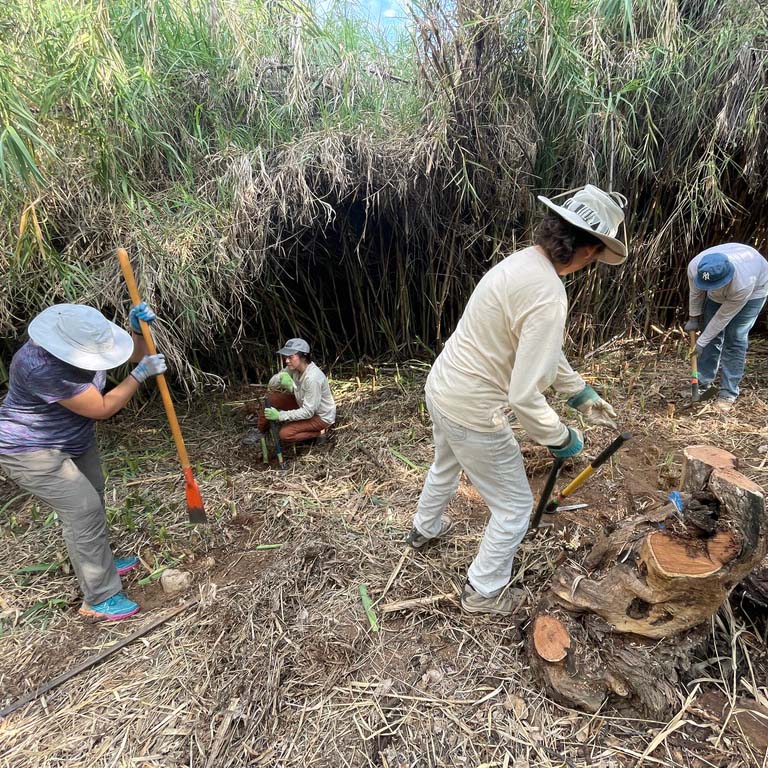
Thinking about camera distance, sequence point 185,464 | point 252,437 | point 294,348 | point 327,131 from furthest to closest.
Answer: point 252,437 → point 294,348 → point 327,131 → point 185,464

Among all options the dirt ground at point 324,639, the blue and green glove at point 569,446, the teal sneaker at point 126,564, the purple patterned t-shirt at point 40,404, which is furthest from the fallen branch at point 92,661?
the blue and green glove at point 569,446

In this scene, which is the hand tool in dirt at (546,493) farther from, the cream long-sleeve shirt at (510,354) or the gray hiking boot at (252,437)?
the gray hiking boot at (252,437)

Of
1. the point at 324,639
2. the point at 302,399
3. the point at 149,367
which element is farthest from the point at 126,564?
the point at 302,399

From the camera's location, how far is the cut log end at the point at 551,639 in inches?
59.5

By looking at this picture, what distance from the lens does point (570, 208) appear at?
1.49 m

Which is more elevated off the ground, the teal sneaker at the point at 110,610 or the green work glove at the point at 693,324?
the green work glove at the point at 693,324

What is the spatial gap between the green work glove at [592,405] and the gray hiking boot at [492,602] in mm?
803

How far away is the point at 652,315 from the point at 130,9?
444cm

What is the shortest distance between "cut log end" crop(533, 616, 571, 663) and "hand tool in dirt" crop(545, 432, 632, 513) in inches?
22.5

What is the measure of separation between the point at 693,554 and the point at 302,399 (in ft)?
7.66

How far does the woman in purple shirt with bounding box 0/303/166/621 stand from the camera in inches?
68.5

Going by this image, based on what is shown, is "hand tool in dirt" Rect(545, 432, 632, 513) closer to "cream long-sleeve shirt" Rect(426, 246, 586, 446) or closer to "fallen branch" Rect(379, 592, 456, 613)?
"cream long-sleeve shirt" Rect(426, 246, 586, 446)

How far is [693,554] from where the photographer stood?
132cm

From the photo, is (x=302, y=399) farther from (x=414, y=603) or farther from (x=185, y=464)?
(x=414, y=603)
